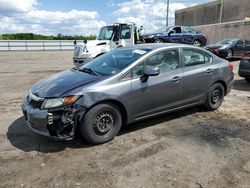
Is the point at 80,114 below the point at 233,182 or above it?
above

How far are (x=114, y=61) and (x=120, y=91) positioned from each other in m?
0.90

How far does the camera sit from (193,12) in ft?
171

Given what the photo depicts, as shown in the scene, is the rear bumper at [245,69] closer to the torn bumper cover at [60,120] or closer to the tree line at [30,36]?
the torn bumper cover at [60,120]

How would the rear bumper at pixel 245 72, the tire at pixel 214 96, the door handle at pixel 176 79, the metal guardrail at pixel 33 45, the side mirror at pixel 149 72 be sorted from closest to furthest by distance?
the side mirror at pixel 149 72 → the door handle at pixel 176 79 → the tire at pixel 214 96 → the rear bumper at pixel 245 72 → the metal guardrail at pixel 33 45

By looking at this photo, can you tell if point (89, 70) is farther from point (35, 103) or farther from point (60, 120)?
point (60, 120)

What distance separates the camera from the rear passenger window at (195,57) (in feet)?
18.3

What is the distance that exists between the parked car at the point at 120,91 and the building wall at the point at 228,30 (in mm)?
20916

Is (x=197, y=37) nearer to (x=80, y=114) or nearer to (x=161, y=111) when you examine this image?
(x=161, y=111)

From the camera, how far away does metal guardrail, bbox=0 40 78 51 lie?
102 feet

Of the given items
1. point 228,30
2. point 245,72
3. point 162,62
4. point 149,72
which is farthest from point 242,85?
point 228,30

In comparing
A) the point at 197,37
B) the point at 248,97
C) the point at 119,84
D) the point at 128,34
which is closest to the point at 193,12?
the point at 197,37

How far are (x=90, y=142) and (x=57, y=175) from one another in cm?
93

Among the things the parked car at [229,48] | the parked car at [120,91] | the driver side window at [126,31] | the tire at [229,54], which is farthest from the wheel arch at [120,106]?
the tire at [229,54]

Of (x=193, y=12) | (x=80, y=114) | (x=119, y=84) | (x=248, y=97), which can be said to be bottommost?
(x=248, y=97)
